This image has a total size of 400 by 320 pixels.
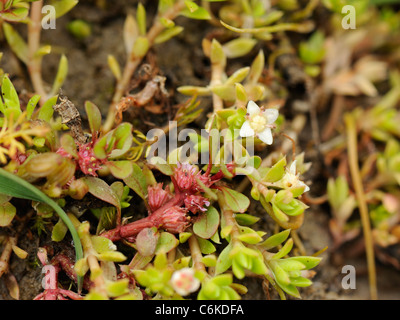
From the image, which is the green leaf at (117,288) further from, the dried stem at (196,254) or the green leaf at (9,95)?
the green leaf at (9,95)

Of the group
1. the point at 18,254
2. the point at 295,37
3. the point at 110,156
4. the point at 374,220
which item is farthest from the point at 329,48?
the point at 18,254

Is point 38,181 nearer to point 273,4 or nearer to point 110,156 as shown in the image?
point 110,156

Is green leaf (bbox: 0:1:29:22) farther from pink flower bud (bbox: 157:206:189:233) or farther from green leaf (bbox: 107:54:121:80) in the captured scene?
pink flower bud (bbox: 157:206:189:233)

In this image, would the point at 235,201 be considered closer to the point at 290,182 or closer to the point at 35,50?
the point at 290,182

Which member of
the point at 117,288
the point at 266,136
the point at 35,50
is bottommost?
the point at 117,288

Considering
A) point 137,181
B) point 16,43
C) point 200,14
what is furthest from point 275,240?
point 16,43

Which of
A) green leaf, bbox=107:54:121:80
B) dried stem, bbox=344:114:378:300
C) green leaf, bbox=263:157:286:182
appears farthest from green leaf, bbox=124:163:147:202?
dried stem, bbox=344:114:378:300
